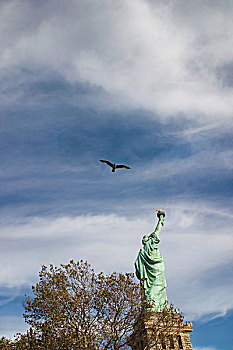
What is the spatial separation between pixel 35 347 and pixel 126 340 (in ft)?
21.3

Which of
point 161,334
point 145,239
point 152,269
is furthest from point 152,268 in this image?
point 161,334

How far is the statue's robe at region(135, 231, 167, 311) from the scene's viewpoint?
42272mm

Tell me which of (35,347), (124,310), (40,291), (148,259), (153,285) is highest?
(148,259)

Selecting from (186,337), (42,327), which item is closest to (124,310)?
(42,327)

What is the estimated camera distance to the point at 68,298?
2541 centimetres

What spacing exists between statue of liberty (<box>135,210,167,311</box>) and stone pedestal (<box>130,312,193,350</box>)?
17.6 ft

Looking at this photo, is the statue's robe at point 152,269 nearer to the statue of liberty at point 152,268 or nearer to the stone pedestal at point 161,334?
the statue of liberty at point 152,268

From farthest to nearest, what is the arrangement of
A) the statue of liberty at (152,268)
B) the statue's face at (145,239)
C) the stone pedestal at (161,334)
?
the statue's face at (145,239), the statue of liberty at (152,268), the stone pedestal at (161,334)

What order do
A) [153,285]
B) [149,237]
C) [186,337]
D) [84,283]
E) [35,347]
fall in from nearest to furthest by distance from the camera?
[35,347]
[84,283]
[186,337]
[153,285]
[149,237]

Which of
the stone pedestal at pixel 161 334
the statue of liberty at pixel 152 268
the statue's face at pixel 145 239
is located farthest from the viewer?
the statue's face at pixel 145 239

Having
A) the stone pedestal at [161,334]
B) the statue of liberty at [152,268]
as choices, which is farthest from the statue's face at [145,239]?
the stone pedestal at [161,334]

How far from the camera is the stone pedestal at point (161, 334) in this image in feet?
83.0

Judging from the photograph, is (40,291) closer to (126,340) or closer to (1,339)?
(1,339)

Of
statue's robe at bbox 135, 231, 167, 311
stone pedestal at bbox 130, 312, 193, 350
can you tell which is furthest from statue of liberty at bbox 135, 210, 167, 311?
stone pedestal at bbox 130, 312, 193, 350
